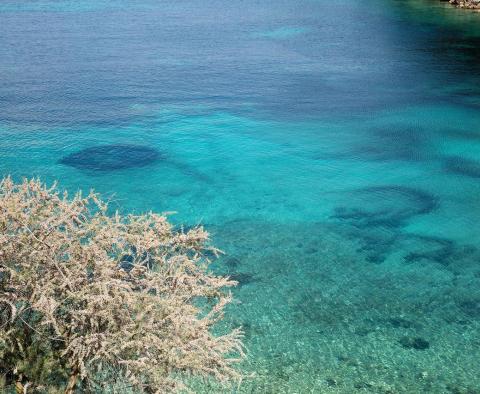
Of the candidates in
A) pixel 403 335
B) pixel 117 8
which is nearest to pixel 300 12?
pixel 117 8

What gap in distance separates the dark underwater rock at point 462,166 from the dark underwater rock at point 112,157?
50.1 ft

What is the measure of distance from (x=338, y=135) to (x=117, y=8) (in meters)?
48.3

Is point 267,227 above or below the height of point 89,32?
below

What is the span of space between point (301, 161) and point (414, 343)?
14.7 meters

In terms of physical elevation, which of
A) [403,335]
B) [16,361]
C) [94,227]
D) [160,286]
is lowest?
[403,335]

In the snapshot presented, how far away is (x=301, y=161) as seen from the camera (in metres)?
30.5

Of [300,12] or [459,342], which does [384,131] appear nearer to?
[459,342]

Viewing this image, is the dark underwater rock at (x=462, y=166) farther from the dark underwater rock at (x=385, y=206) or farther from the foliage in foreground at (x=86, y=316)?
the foliage in foreground at (x=86, y=316)

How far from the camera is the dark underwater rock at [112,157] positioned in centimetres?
2970

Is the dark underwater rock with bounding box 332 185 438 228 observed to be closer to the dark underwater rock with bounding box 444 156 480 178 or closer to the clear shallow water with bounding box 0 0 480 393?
the clear shallow water with bounding box 0 0 480 393

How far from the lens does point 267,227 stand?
2416cm

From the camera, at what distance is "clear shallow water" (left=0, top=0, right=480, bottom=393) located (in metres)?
17.7

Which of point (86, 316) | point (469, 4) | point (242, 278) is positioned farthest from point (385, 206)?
point (469, 4)

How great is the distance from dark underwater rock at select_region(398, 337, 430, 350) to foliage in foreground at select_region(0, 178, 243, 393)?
730cm
